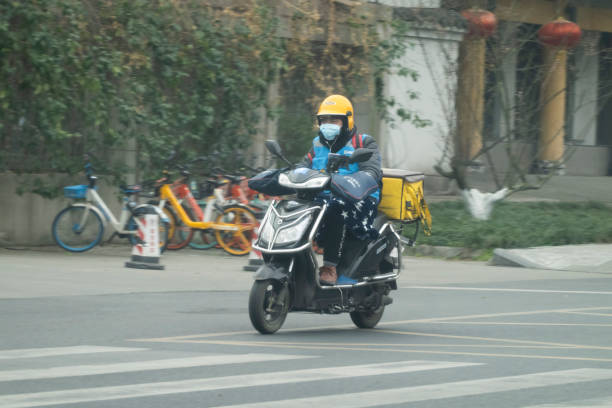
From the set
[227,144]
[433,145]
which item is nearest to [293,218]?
[227,144]

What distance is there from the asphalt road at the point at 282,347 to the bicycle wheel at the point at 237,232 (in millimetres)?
2514

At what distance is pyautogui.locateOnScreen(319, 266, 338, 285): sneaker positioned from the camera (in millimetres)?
8539

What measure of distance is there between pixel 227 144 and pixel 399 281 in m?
5.50

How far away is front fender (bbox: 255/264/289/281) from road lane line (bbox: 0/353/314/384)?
92cm

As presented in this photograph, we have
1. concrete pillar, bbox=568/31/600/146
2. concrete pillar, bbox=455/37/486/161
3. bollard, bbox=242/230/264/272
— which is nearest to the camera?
bollard, bbox=242/230/264/272

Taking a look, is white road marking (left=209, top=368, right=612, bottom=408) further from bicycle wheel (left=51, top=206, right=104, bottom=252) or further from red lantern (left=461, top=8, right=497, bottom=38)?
red lantern (left=461, top=8, right=497, bottom=38)

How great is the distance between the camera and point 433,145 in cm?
2384

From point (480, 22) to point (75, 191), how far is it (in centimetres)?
847

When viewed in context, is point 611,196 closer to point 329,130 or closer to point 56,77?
point 56,77

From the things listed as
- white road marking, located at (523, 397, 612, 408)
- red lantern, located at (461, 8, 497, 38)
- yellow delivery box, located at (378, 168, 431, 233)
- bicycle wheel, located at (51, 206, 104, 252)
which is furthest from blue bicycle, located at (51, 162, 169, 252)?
white road marking, located at (523, 397, 612, 408)

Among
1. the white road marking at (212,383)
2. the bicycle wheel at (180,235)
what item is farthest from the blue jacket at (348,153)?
the bicycle wheel at (180,235)

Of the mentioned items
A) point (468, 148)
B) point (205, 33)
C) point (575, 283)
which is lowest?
point (575, 283)

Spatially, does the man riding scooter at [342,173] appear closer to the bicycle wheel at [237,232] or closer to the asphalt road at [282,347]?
the asphalt road at [282,347]

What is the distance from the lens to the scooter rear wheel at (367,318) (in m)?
9.06
